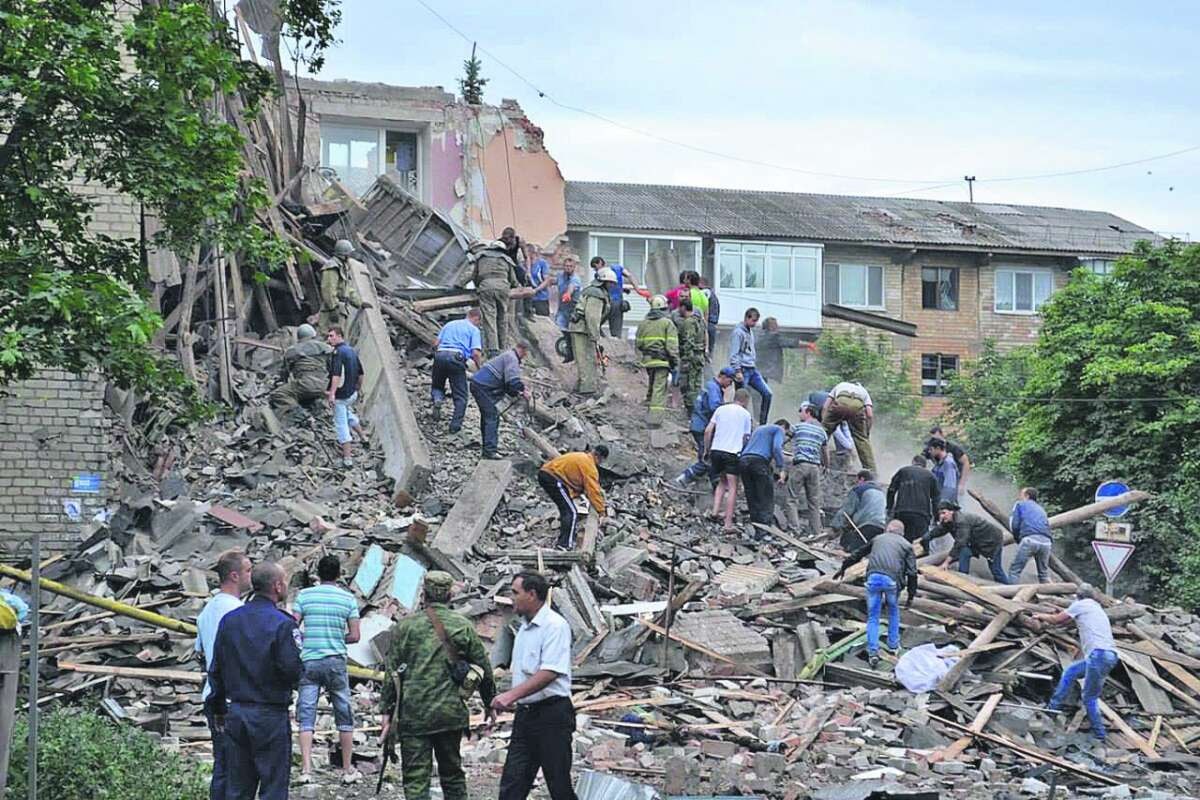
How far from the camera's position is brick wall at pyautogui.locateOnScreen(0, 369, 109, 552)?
16.6 metres

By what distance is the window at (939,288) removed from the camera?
160 ft

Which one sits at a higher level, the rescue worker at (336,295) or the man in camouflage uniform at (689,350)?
the rescue worker at (336,295)

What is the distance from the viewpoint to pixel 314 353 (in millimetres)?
20703

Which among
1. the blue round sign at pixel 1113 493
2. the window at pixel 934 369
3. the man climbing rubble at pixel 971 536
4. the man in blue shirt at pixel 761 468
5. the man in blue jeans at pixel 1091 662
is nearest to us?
the man in blue jeans at pixel 1091 662

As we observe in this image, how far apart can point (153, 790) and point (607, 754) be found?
4.42 metres

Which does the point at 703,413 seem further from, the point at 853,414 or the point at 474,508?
the point at 474,508

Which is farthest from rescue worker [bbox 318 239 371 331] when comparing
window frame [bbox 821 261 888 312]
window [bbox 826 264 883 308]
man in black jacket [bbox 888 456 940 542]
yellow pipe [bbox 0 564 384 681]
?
window [bbox 826 264 883 308]

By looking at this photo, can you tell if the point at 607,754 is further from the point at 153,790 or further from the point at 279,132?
the point at 279,132

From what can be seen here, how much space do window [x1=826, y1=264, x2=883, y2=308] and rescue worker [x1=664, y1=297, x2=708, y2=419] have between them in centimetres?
2461

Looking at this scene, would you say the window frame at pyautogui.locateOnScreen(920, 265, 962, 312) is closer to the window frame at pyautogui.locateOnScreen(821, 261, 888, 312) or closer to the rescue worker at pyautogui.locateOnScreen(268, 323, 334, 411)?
the window frame at pyautogui.locateOnScreen(821, 261, 888, 312)

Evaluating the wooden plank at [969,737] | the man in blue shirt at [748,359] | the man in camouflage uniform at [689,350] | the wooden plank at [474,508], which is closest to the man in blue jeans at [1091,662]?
the wooden plank at [969,737]

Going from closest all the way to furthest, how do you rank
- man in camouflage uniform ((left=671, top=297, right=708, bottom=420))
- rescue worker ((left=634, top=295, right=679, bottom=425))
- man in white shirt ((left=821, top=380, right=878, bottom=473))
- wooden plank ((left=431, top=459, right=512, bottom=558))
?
wooden plank ((left=431, top=459, right=512, bottom=558))
man in white shirt ((left=821, top=380, right=878, bottom=473))
rescue worker ((left=634, top=295, right=679, bottom=425))
man in camouflage uniform ((left=671, top=297, right=708, bottom=420))

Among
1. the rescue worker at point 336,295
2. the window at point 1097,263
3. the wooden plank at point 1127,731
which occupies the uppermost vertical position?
the window at point 1097,263

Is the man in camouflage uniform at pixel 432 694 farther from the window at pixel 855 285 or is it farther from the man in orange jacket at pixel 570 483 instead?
the window at pixel 855 285
